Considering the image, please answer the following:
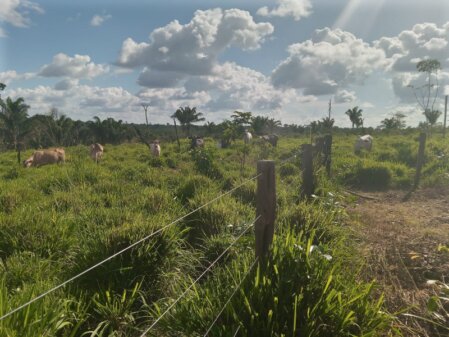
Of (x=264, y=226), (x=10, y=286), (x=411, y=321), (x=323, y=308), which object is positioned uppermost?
(x=264, y=226)

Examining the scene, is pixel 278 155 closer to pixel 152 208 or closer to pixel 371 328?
pixel 152 208

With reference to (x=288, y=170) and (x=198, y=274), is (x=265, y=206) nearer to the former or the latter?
(x=198, y=274)

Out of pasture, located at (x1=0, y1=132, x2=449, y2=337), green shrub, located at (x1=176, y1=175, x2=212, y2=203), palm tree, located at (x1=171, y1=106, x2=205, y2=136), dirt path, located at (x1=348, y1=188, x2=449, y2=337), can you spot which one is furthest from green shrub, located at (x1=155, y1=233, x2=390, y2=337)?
palm tree, located at (x1=171, y1=106, x2=205, y2=136)

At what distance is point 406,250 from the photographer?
4637 mm

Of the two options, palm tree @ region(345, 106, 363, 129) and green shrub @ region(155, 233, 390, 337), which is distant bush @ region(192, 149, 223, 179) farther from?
palm tree @ region(345, 106, 363, 129)

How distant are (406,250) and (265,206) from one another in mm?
2635

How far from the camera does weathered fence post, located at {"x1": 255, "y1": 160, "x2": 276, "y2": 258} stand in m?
2.91

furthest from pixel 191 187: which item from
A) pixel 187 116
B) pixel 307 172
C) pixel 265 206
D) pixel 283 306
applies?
pixel 187 116

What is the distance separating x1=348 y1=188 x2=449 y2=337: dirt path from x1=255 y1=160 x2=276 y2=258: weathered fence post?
1138mm

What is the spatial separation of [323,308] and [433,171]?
949 centimetres

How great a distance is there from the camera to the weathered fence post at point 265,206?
2.91 meters

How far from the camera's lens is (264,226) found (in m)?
2.92

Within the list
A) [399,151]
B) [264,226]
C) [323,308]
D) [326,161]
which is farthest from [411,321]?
[399,151]

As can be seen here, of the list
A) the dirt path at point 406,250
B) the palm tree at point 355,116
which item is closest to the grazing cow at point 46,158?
the dirt path at point 406,250
